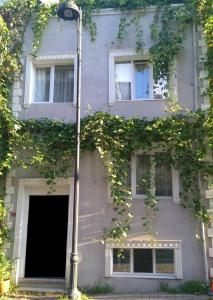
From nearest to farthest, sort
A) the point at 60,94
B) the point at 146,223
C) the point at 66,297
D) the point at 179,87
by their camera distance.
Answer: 1. the point at 66,297
2. the point at 146,223
3. the point at 179,87
4. the point at 60,94

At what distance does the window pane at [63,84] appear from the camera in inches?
476

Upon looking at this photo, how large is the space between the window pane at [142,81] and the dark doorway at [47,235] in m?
3.78

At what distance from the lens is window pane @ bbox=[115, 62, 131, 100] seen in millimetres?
11773

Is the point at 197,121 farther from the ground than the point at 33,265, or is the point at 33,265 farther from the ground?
the point at 197,121

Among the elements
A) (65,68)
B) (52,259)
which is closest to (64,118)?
(65,68)

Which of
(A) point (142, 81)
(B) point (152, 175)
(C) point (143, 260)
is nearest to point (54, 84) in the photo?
(A) point (142, 81)

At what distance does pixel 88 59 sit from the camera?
1192cm

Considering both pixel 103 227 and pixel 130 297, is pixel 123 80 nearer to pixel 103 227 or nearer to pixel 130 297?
pixel 103 227

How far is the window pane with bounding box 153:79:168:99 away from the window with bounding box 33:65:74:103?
2527mm

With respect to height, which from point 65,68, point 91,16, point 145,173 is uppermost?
point 91,16

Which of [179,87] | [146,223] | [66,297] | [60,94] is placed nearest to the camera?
[66,297]

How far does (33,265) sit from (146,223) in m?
3.93

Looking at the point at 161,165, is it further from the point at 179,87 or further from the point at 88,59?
the point at 88,59

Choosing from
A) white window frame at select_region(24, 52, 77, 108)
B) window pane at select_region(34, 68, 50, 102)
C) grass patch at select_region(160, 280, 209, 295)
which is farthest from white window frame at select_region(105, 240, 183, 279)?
window pane at select_region(34, 68, 50, 102)
